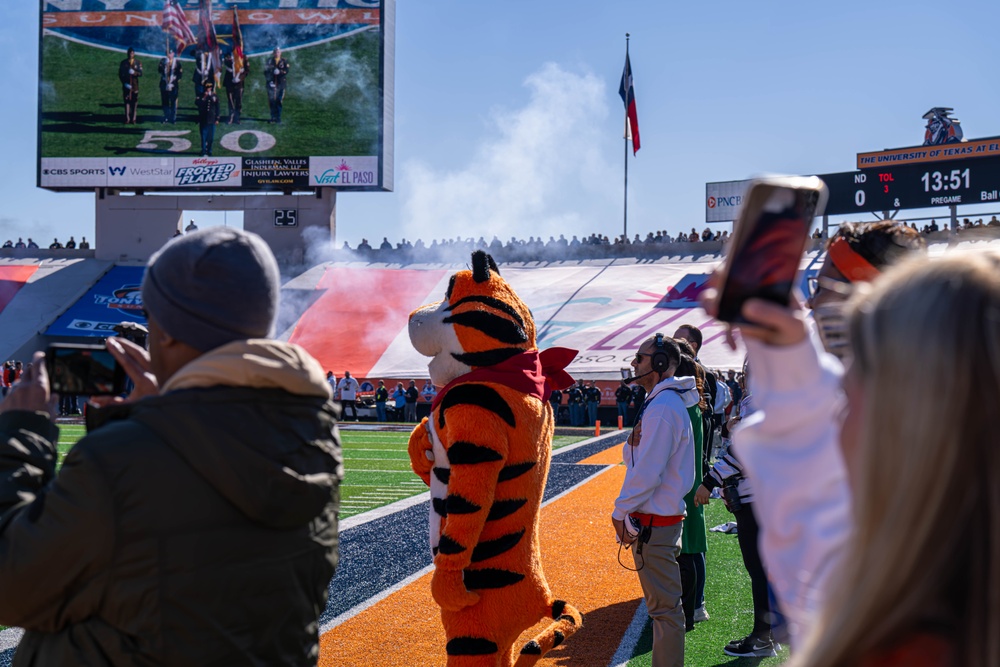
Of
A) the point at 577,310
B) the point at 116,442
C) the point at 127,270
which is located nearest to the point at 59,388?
the point at 116,442

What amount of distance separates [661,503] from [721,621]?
73.3 inches

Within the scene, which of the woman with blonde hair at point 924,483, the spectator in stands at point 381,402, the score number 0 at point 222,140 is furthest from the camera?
the score number 0 at point 222,140

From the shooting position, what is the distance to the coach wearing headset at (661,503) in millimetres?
4949

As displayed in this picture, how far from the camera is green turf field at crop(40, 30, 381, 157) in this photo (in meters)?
34.3

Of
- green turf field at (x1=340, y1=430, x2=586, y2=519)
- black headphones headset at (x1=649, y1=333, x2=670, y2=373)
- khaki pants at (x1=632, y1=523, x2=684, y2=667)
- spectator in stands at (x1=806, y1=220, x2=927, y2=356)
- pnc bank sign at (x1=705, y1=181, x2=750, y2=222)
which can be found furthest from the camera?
pnc bank sign at (x1=705, y1=181, x2=750, y2=222)

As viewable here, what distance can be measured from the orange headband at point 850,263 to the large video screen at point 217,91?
3230cm

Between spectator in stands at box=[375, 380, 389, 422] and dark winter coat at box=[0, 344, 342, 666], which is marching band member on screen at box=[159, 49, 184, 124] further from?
dark winter coat at box=[0, 344, 342, 666]

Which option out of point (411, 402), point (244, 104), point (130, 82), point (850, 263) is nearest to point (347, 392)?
point (411, 402)

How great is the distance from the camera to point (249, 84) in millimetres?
34781

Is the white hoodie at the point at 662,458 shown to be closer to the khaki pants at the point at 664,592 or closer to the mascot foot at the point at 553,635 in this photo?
the khaki pants at the point at 664,592

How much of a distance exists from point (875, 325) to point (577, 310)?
31799 mm

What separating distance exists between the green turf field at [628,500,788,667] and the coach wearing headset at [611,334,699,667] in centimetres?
74

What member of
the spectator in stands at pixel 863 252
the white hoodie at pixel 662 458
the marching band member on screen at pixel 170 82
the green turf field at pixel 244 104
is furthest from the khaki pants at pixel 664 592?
the marching band member on screen at pixel 170 82

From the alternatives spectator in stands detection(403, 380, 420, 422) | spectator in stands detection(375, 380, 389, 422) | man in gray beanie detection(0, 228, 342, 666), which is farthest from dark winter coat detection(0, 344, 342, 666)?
spectator in stands detection(375, 380, 389, 422)
